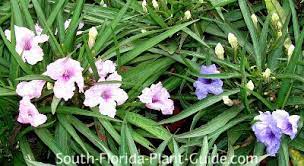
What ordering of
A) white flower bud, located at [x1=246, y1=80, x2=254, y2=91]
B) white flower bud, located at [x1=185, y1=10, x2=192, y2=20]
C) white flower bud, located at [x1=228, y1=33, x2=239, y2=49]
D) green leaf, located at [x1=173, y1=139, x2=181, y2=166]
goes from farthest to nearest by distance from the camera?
white flower bud, located at [x1=185, y1=10, x2=192, y2=20] < white flower bud, located at [x1=228, y1=33, x2=239, y2=49] < white flower bud, located at [x1=246, y1=80, x2=254, y2=91] < green leaf, located at [x1=173, y1=139, x2=181, y2=166]

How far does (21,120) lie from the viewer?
7.20 feet

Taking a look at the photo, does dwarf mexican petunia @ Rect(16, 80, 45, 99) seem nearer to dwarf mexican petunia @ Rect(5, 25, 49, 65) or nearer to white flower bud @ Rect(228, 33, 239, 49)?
dwarf mexican petunia @ Rect(5, 25, 49, 65)

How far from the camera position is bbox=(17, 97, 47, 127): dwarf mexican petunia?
218cm

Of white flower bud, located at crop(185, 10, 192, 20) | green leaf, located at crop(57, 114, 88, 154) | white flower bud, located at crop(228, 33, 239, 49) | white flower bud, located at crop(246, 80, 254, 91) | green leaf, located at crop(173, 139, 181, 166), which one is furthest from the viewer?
white flower bud, located at crop(185, 10, 192, 20)

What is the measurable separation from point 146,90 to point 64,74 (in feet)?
1.02

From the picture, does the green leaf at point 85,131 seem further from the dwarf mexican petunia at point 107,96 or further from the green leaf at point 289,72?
the green leaf at point 289,72

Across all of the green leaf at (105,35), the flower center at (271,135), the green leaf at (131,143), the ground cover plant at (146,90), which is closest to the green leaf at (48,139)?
the ground cover plant at (146,90)

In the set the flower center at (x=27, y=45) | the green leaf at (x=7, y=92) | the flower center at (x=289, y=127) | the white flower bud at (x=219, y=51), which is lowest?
the flower center at (x=289, y=127)

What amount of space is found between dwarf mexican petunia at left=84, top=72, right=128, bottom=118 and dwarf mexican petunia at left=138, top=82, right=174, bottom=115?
0.25 ft

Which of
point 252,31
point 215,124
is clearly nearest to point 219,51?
point 252,31

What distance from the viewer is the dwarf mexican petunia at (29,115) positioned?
2.18 meters

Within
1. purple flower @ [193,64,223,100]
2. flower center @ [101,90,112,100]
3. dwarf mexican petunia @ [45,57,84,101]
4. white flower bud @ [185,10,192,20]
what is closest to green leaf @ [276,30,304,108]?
purple flower @ [193,64,223,100]

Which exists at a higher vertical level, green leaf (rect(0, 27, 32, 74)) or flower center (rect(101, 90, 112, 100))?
green leaf (rect(0, 27, 32, 74))

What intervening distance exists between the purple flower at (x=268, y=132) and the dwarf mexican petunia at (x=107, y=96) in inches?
18.8
